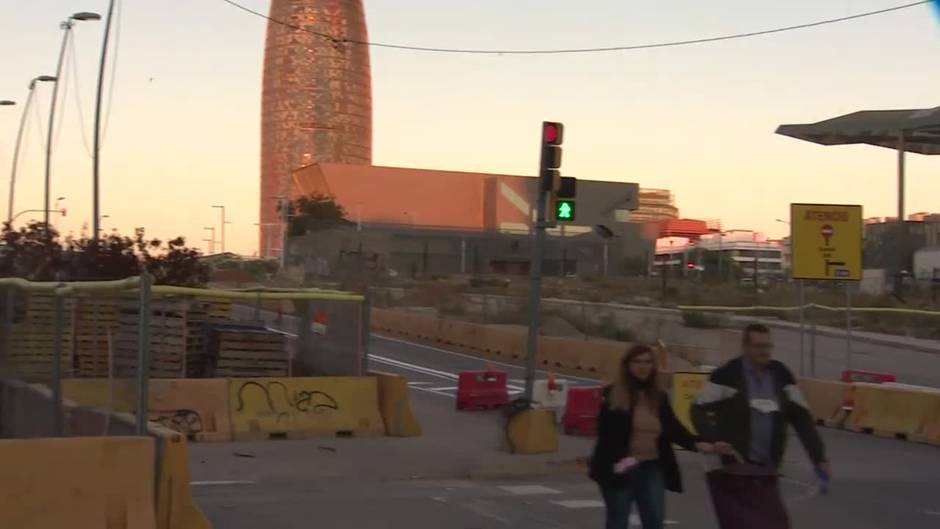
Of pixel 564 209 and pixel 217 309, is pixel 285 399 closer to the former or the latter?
pixel 564 209

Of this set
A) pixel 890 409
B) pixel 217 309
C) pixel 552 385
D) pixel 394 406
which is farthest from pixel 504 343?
pixel 394 406

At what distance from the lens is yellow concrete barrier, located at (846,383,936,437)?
1647 centimetres

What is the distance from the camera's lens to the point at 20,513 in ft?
24.6

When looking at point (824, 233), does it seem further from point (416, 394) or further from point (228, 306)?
point (228, 306)

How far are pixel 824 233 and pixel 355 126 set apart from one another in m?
165

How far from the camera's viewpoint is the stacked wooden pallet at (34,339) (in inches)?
497

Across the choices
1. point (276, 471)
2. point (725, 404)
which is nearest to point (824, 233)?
point (276, 471)

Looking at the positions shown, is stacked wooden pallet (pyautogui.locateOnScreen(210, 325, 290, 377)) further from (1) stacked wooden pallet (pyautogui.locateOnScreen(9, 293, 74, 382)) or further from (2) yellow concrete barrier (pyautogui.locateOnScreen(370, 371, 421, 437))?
(1) stacked wooden pallet (pyautogui.locateOnScreen(9, 293, 74, 382))

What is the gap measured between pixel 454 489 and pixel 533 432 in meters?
2.18

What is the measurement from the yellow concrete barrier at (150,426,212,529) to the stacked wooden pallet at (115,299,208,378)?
7271 millimetres

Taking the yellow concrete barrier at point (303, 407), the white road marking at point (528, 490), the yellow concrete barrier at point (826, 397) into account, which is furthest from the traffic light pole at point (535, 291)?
the yellow concrete barrier at point (826, 397)

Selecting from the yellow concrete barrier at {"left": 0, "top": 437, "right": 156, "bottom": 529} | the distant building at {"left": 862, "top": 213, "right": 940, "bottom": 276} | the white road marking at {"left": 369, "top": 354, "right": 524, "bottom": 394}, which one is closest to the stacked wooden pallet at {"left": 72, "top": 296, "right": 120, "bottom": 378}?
the yellow concrete barrier at {"left": 0, "top": 437, "right": 156, "bottom": 529}

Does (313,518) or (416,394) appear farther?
(416,394)

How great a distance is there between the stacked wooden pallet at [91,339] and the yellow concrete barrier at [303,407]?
89.1 inches
